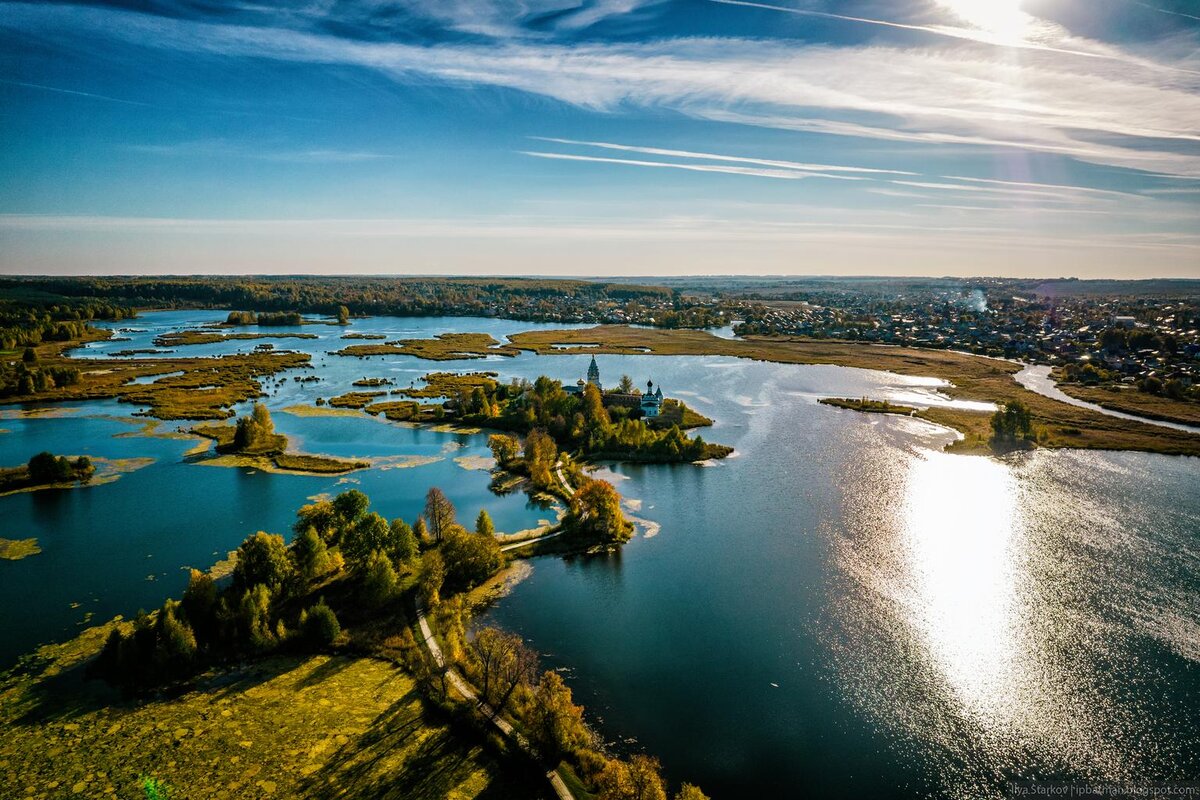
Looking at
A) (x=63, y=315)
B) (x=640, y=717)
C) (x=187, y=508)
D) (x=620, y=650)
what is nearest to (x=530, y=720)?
(x=640, y=717)

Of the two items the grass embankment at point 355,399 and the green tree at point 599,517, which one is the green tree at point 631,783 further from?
the grass embankment at point 355,399

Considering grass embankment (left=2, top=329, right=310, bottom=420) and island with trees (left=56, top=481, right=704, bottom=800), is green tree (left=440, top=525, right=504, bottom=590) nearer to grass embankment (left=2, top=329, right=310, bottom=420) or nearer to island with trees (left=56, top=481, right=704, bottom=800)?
island with trees (left=56, top=481, right=704, bottom=800)

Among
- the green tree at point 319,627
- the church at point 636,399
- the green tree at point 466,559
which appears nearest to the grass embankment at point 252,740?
the green tree at point 319,627

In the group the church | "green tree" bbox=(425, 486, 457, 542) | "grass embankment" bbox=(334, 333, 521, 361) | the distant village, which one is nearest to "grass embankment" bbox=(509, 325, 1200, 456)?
"grass embankment" bbox=(334, 333, 521, 361)

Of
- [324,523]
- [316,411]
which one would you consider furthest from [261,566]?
[316,411]

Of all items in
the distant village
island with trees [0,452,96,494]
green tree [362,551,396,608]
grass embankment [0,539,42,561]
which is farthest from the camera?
the distant village

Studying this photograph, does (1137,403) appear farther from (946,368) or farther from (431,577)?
(431,577)
